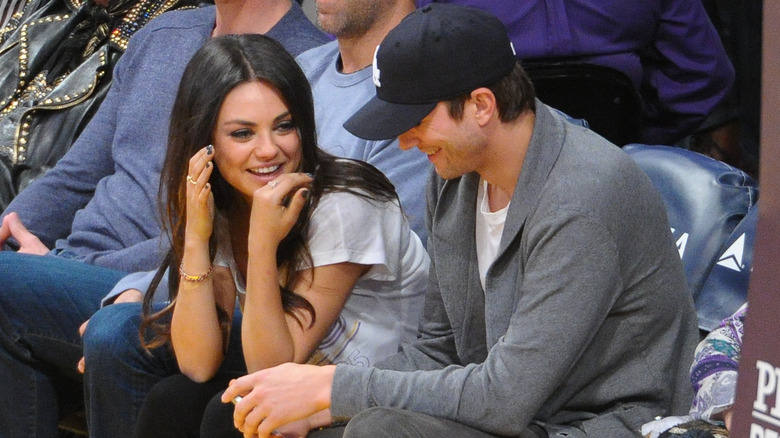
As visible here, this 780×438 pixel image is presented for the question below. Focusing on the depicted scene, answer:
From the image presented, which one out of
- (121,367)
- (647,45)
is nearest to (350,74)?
→ (647,45)

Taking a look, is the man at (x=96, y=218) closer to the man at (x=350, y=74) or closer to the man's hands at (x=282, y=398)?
the man at (x=350, y=74)

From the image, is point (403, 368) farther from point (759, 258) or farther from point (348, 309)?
point (759, 258)

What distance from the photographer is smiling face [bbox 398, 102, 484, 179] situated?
6.57 ft

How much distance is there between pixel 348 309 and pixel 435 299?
234 mm

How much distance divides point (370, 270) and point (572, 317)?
67 centimetres

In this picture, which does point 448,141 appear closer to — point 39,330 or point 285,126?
point 285,126

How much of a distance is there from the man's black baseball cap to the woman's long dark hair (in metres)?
0.47

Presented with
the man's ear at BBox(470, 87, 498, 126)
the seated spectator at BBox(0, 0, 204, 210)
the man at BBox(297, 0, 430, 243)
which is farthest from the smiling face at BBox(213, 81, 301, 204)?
the seated spectator at BBox(0, 0, 204, 210)

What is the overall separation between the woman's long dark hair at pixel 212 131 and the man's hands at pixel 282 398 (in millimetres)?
390

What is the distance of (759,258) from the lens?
1115 millimetres

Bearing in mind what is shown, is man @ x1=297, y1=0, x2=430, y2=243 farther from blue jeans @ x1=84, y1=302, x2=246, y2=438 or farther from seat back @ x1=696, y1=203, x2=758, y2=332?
seat back @ x1=696, y1=203, x2=758, y2=332

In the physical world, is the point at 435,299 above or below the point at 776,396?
below

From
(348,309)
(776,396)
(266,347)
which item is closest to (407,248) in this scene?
(348,309)

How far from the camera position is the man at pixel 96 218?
2.85 meters
